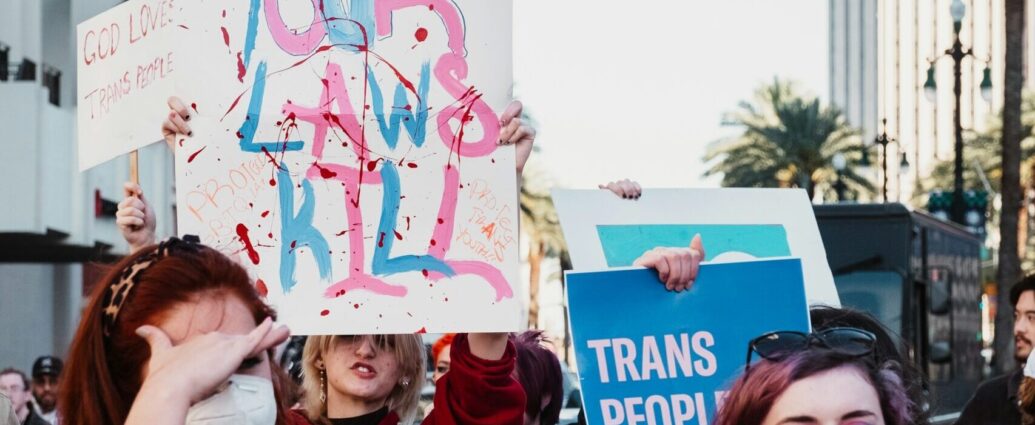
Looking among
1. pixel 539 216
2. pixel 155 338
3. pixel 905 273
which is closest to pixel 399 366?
pixel 155 338

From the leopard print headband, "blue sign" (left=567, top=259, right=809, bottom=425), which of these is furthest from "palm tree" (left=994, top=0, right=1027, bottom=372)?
the leopard print headband

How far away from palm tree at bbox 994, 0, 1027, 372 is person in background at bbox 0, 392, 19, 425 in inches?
746

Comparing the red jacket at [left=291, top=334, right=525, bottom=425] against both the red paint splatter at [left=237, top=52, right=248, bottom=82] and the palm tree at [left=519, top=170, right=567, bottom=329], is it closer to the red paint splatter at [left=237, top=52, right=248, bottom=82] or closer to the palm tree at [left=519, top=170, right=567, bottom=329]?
the red paint splatter at [left=237, top=52, right=248, bottom=82]

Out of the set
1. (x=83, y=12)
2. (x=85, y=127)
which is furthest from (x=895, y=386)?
(x=83, y=12)

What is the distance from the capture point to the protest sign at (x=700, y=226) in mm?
4914

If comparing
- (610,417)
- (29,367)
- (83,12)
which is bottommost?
(29,367)

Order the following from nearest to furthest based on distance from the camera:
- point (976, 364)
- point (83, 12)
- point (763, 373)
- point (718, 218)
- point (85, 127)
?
point (763, 373)
point (85, 127)
point (718, 218)
point (976, 364)
point (83, 12)

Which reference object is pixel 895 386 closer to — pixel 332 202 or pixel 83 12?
pixel 332 202

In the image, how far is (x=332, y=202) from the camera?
4324 mm

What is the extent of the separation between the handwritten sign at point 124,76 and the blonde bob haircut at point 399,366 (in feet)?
2.74

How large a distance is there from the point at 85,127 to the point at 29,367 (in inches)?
890

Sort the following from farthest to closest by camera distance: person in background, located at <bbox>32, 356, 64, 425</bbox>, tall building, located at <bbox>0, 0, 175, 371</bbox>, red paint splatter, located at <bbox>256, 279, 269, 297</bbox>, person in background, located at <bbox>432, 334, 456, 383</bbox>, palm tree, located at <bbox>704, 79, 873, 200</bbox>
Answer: palm tree, located at <bbox>704, 79, 873, 200</bbox> < tall building, located at <bbox>0, 0, 175, 371</bbox> < person in background, located at <bbox>32, 356, 64, 425</bbox> < person in background, located at <bbox>432, 334, 456, 383</bbox> < red paint splatter, located at <bbox>256, 279, 269, 297</bbox>

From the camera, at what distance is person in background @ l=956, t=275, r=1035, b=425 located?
675 centimetres

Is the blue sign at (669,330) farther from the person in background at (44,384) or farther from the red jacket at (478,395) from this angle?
the person in background at (44,384)
